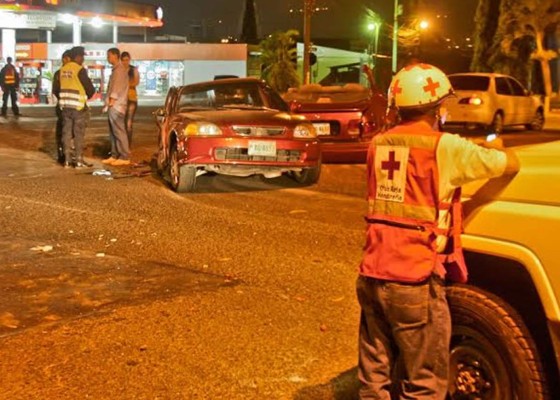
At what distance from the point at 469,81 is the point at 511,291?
1794cm

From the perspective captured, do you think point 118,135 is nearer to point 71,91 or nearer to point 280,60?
point 71,91

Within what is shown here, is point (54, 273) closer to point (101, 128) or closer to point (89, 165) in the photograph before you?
point (89, 165)

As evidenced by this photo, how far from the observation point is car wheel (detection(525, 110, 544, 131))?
22844 millimetres

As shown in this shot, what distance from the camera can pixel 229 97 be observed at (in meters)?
11.8

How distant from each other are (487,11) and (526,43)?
292 cm

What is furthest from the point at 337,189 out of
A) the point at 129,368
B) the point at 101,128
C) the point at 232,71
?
the point at 232,71

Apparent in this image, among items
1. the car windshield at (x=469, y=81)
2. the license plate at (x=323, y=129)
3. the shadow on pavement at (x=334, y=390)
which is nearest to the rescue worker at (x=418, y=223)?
the shadow on pavement at (x=334, y=390)

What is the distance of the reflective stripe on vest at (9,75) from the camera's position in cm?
2569

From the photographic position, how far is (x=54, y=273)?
6.62 meters

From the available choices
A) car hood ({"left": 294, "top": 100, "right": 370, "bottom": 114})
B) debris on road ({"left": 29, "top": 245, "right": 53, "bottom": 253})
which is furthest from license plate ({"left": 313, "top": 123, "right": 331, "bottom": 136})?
debris on road ({"left": 29, "top": 245, "right": 53, "bottom": 253})

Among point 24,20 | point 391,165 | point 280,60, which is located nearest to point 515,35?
point 280,60

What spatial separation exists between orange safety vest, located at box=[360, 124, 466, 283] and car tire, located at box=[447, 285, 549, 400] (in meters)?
0.27

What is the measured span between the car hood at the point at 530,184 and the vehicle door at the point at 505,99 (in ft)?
58.0

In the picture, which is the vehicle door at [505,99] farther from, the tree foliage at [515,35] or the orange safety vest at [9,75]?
the orange safety vest at [9,75]
